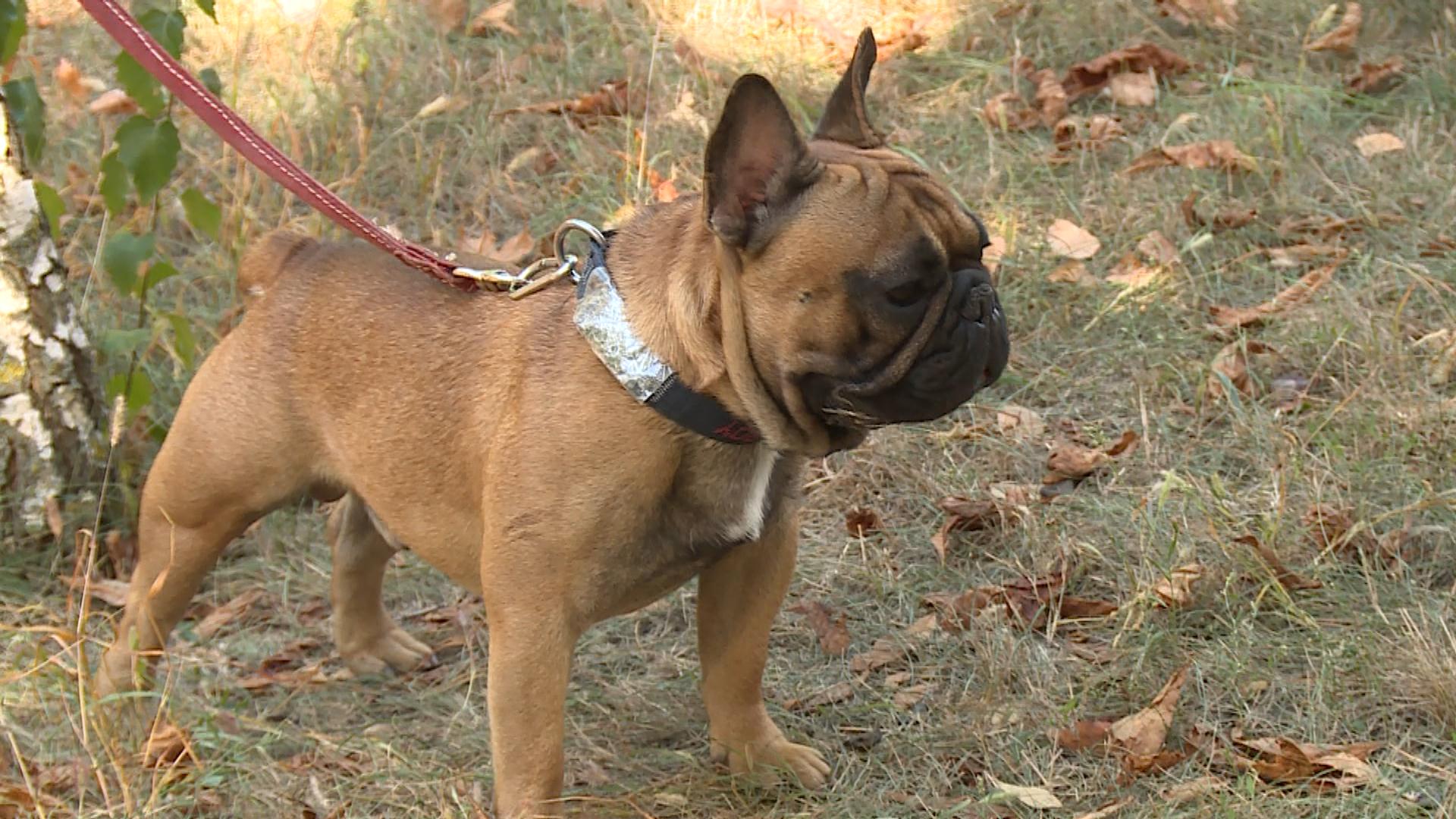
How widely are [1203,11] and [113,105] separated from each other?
4.43 m

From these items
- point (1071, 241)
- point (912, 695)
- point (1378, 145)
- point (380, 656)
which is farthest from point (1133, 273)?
point (380, 656)

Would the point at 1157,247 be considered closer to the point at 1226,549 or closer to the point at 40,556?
the point at 1226,549

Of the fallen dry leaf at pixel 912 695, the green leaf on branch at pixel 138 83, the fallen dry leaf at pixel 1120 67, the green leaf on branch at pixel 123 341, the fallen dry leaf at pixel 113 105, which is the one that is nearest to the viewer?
the fallen dry leaf at pixel 912 695

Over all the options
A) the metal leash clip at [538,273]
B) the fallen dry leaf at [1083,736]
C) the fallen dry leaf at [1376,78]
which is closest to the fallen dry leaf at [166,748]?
the metal leash clip at [538,273]

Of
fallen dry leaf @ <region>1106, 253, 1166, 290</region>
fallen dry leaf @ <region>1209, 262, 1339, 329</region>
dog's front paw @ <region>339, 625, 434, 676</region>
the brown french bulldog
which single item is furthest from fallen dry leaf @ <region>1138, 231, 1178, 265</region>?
dog's front paw @ <region>339, 625, 434, 676</region>

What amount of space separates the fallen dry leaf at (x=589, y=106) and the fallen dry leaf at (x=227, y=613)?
8.18 ft

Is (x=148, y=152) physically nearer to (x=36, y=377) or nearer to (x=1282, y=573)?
(x=36, y=377)

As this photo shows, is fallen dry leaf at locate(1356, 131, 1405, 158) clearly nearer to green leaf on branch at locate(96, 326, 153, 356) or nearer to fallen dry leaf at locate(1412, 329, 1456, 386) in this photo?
fallen dry leaf at locate(1412, 329, 1456, 386)

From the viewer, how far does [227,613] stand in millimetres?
4504

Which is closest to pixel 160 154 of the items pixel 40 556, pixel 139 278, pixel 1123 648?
pixel 139 278

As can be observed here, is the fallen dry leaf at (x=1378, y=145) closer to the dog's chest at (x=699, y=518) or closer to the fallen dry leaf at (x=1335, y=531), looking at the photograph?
the fallen dry leaf at (x=1335, y=531)

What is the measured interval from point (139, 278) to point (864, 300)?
2.83 meters

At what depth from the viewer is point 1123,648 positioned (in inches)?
144

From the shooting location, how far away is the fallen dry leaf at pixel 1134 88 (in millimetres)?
6191
